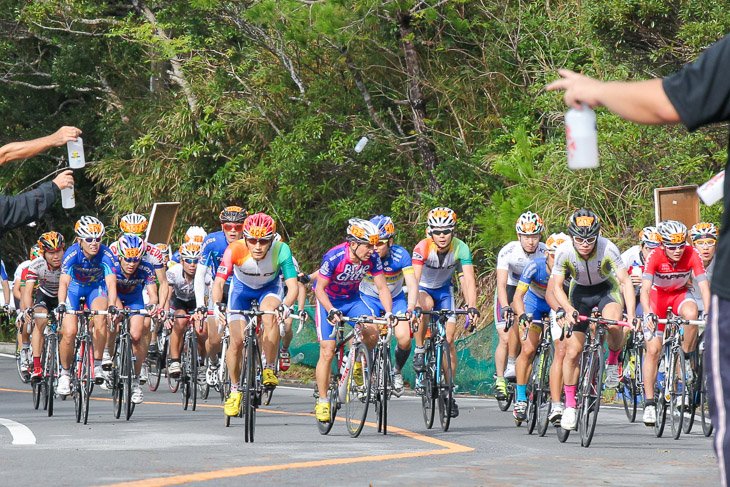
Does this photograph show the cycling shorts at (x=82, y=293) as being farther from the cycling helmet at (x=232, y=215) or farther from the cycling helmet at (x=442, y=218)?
the cycling helmet at (x=442, y=218)

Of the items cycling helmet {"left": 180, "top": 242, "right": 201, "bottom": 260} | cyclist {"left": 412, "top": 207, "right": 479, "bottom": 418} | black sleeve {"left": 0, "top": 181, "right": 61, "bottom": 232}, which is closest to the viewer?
black sleeve {"left": 0, "top": 181, "right": 61, "bottom": 232}

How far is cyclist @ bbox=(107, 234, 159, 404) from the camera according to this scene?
43.3 ft

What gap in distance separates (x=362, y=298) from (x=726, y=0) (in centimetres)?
842

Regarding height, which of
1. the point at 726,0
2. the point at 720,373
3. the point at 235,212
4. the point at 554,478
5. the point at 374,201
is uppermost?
the point at 726,0

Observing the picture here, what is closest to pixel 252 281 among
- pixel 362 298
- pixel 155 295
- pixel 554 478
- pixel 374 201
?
pixel 362 298

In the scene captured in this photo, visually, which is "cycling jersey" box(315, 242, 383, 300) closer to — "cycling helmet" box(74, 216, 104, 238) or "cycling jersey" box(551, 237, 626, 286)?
"cycling jersey" box(551, 237, 626, 286)

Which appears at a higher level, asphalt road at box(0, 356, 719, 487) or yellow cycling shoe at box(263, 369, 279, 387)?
yellow cycling shoe at box(263, 369, 279, 387)

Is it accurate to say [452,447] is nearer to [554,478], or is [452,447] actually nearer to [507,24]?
[554,478]

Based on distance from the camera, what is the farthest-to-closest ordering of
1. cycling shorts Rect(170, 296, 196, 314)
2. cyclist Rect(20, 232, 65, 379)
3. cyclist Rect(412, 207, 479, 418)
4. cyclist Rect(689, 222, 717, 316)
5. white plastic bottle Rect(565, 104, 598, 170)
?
cycling shorts Rect(170, 296, 196, 314), cyclist Rect(20, 232, 65, 379), cyclist Rect(689, 222, 717, 316), cyclist Rect(412, 207, 479, 418), white plastic bottle Rect(565, 104, 598, 170)

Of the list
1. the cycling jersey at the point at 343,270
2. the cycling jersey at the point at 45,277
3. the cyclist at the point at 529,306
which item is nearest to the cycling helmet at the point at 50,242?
the cycling jersey at the point at 45,277

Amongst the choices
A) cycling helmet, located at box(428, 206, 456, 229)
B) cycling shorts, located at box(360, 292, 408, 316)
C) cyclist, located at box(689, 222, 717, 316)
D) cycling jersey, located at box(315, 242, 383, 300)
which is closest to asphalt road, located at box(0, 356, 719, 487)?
cycling shorts, located at box(360, 292, 408, 316)

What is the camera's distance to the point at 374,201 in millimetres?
23656

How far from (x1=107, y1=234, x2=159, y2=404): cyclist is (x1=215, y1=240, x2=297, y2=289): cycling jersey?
1542mm

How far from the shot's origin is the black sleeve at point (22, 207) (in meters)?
7.36
